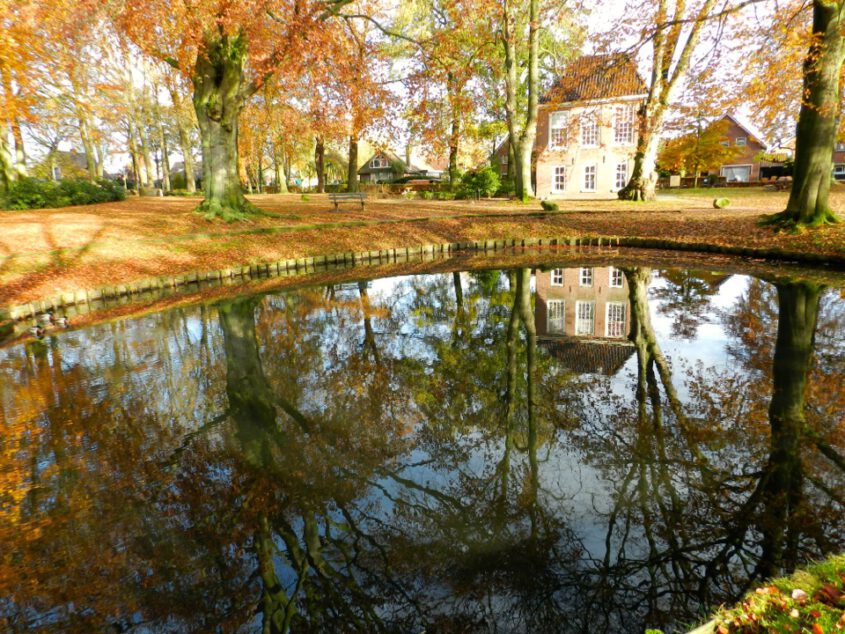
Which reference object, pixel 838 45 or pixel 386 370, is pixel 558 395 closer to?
pixel 386 370

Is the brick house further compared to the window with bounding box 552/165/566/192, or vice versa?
the brick house

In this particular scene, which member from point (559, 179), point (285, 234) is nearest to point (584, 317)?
point (285, 234)

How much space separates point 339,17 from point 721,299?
15.6 meters

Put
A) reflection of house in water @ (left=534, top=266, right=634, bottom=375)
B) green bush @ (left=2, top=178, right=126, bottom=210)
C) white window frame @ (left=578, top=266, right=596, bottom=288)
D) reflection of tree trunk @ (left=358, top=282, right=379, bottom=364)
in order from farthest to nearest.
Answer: green bush @ (left=2, top=178, right=126, bottom=210), white window frame @ (left=578, top=266, right=596, bottom=288), reflection of tree trunk @ (left=358, top=282, right=379, bottom=364), reflection of house in water @ (left=534, top=266, right=634, bottom=375)

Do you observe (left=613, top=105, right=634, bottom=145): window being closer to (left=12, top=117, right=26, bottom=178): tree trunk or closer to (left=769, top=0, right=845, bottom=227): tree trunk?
(left=769, top=0, right=845, bottom=227): tree trunk

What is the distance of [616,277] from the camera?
12922 millimetres

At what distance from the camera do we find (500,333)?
8617 mm

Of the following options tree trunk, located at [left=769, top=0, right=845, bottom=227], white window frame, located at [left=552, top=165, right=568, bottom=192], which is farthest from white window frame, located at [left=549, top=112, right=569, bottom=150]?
tree trunk, located at [left=769, top=0, right=845, bottom=227]

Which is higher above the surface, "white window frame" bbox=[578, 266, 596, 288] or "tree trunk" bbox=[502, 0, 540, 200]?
"tree trunk" bbox=[502, 0, 540, 200]

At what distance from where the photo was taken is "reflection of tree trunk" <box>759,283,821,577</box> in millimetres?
3361

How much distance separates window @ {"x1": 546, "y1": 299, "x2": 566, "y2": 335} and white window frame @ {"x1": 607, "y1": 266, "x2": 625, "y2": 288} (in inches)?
79.5

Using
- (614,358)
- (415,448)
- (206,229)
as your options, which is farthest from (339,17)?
(415,448)

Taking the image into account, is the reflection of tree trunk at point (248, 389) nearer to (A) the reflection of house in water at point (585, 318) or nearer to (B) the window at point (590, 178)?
(A) the reflection of house in water at point (585, 318)

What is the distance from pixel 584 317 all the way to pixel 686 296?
2.79 meters
